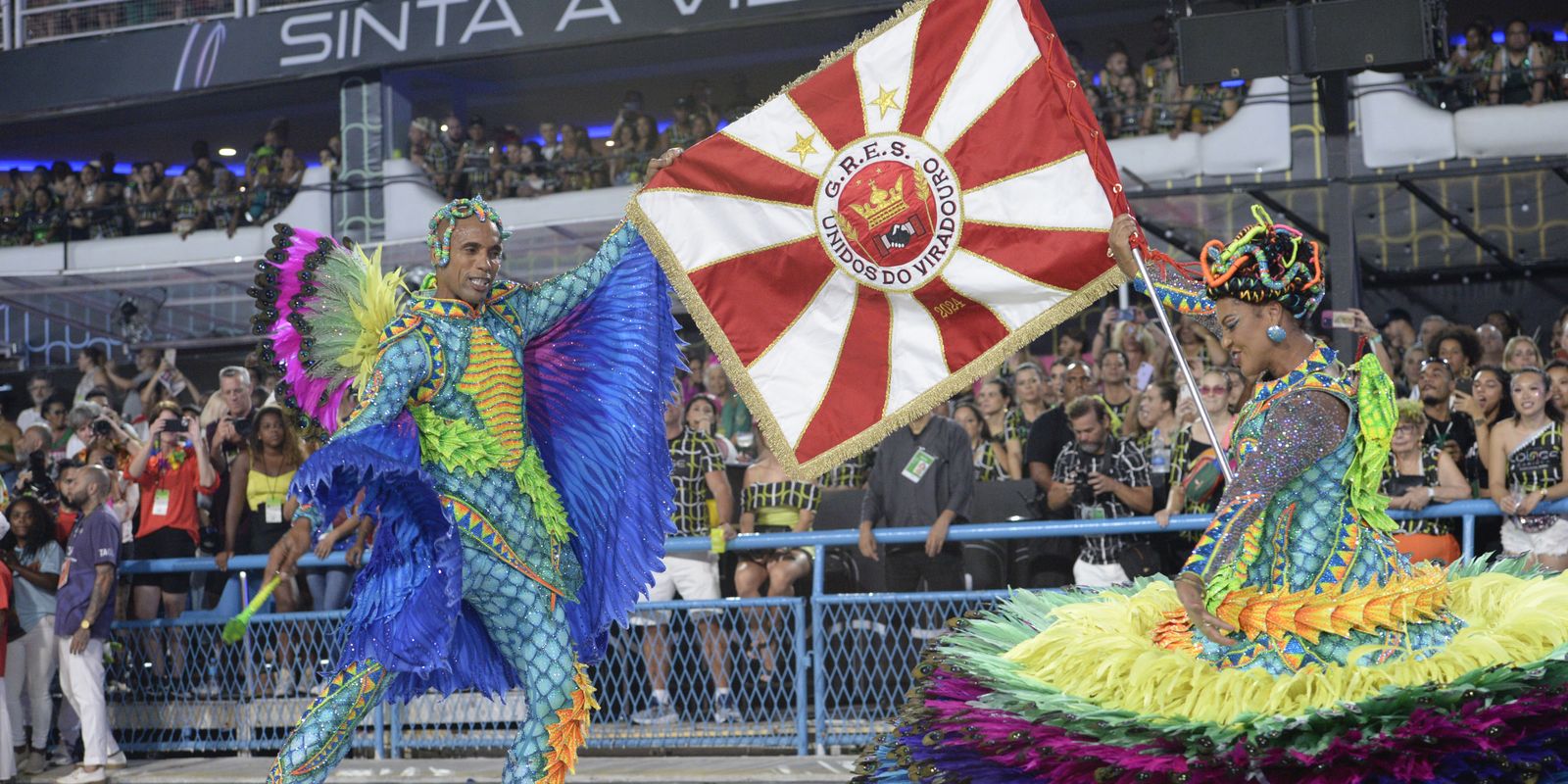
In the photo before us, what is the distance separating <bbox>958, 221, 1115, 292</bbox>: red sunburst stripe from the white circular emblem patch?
0.09m

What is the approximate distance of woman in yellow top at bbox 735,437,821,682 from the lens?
775 centimetres

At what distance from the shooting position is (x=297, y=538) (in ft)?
25.8

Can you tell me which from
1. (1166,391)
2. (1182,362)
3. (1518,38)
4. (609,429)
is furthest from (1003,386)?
(1518,38)

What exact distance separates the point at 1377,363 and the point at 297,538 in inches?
217

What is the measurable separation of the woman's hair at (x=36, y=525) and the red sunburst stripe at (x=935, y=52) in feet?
18.7

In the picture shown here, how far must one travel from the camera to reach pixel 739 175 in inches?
231

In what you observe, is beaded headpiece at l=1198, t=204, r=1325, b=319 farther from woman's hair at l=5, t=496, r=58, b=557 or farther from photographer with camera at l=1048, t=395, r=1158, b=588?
woman's hair at l=5, t=496, r=58, b=557

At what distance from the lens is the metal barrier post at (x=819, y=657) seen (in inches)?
297

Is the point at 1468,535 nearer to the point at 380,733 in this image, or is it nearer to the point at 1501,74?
the point at 380,733

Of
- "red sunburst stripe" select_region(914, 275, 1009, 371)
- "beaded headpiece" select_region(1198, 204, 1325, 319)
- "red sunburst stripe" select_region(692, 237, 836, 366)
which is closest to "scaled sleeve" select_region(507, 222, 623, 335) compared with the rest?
"red sunburst stripe" select_region(692, 237, 836, 366)

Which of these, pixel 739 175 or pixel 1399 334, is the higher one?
pixel 739 175

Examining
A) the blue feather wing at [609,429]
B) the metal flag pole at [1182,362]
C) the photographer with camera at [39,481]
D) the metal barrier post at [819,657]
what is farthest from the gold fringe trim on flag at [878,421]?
the photographer with camera at [39,481]

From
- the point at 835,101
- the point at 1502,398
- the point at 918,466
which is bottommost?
the point at 918,466

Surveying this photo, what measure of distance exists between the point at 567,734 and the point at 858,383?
1.55m
